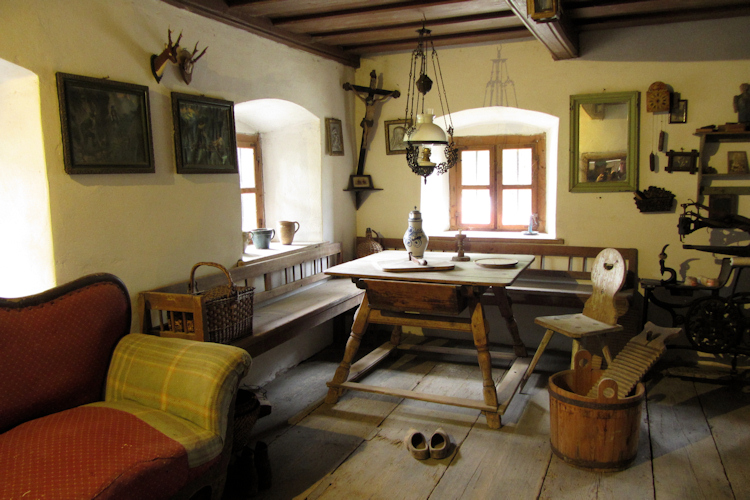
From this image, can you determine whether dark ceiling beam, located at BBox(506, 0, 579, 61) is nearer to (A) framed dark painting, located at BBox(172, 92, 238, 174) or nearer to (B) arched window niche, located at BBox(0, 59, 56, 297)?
(A) framed dark painting, located at BBox(172, 92, 238, 174)

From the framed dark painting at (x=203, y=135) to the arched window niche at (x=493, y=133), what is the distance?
6.90ft

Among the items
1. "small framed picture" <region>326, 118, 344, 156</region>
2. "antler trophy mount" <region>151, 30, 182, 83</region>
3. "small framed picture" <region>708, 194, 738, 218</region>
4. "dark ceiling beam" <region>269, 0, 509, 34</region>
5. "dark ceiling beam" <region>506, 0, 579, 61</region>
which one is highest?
"dark ceiling beam" <region>269, 0, 509, 34</region>

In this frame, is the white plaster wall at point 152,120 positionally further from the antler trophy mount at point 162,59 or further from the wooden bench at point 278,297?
the wooden bench at point 278,297

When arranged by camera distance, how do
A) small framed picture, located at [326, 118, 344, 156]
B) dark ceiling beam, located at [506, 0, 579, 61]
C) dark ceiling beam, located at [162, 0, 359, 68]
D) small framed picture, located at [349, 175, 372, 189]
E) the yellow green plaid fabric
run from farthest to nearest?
small framed picture, located at [349, 175, 372, 189] → small framed picture, located at [326, 118, 344, 156] → dark ceiling beam, located at [162, 0, 359, 68] → dark ceiling beam, located at [506, 0, 579, 61] → the yellow green plaid fabric

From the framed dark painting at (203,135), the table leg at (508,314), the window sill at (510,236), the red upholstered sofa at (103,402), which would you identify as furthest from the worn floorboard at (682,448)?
the framed dark painting at (203,135)

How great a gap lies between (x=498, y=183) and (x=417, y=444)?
3.18 metres

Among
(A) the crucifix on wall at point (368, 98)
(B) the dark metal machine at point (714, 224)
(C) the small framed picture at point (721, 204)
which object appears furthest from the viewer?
(A) the crucifix on wall at point (368, 98)

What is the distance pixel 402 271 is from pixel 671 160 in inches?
96.6

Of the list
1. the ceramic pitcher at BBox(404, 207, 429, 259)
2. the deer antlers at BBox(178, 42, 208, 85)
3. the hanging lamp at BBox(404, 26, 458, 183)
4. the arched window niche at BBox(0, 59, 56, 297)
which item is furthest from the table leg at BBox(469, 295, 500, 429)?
the arched window niche at BBox(0, 59, 56, 297)

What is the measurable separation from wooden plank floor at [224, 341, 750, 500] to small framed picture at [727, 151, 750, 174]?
5.19 feet

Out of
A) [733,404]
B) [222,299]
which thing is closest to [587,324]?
[733,404]

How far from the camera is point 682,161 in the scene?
441 cm

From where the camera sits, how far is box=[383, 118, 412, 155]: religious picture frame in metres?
5.33

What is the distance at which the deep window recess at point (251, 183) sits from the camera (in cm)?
498
